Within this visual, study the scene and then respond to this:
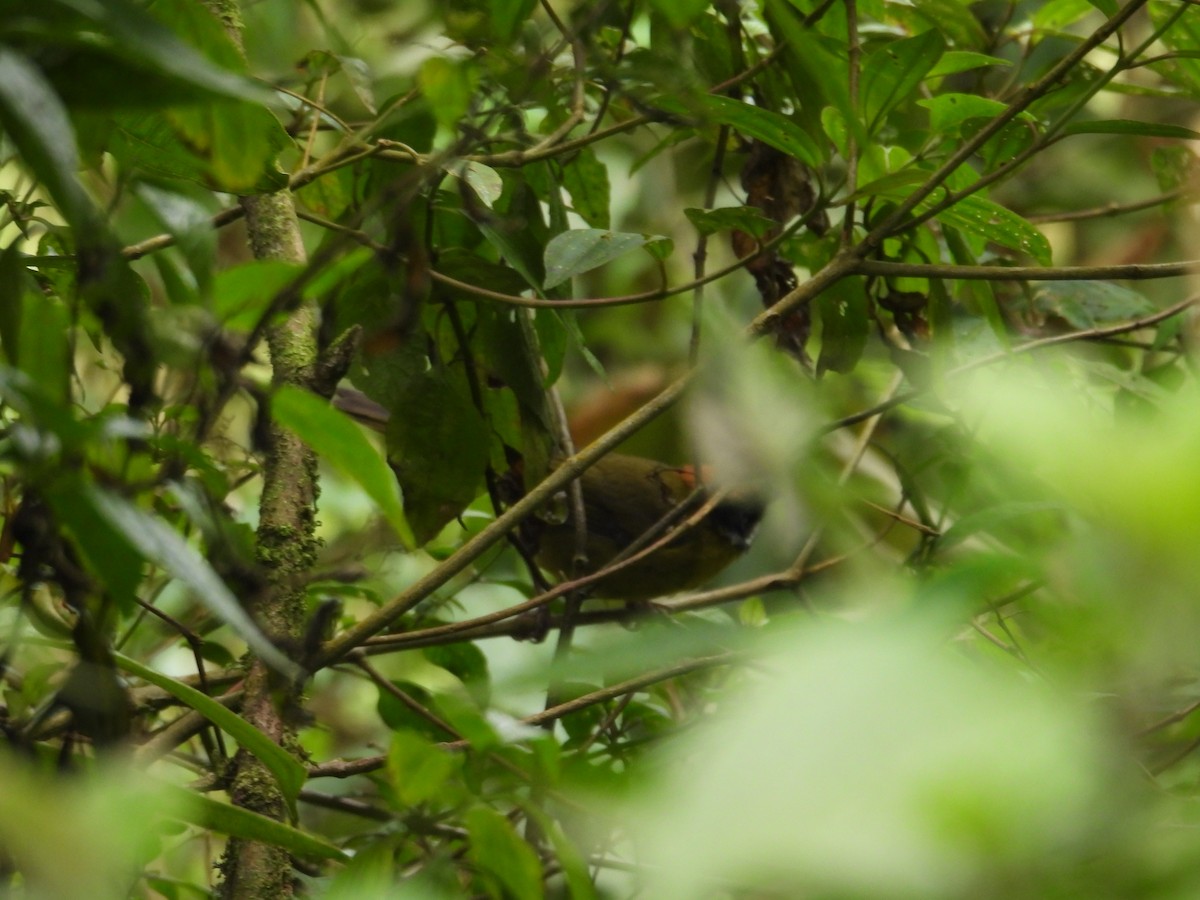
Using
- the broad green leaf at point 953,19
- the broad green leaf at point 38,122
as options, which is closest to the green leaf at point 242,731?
the broad green leaf at point 38,122

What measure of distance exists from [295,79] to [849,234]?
738 mm

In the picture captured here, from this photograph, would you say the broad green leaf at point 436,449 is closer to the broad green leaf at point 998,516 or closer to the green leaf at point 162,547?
the broad green leaf at point 998,516

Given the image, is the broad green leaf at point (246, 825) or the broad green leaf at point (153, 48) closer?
the broad green leaf at point (153, 48)

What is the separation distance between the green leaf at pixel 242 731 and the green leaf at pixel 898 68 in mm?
748

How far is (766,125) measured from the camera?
42.8 inches

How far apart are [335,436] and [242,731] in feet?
0.98

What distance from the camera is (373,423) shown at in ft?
7.64

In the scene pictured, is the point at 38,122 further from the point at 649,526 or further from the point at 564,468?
the point at 649,526

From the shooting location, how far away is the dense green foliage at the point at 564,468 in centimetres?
30

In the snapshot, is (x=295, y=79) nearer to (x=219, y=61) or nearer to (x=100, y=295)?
(x=219, y=61)

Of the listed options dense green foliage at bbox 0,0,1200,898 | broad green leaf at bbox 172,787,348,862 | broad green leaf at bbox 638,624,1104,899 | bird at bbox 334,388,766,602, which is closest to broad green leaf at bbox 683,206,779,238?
dense green foliage at bbox 0,0,1200,898

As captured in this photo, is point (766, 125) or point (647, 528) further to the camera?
point (647, 528)

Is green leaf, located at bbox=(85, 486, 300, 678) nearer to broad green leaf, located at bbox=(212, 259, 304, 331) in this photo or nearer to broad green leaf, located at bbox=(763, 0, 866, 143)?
broad green leaf, located at bbox=(212, 259, 304, 331)

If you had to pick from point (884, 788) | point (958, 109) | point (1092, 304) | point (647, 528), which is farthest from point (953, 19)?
point (647, 528)
